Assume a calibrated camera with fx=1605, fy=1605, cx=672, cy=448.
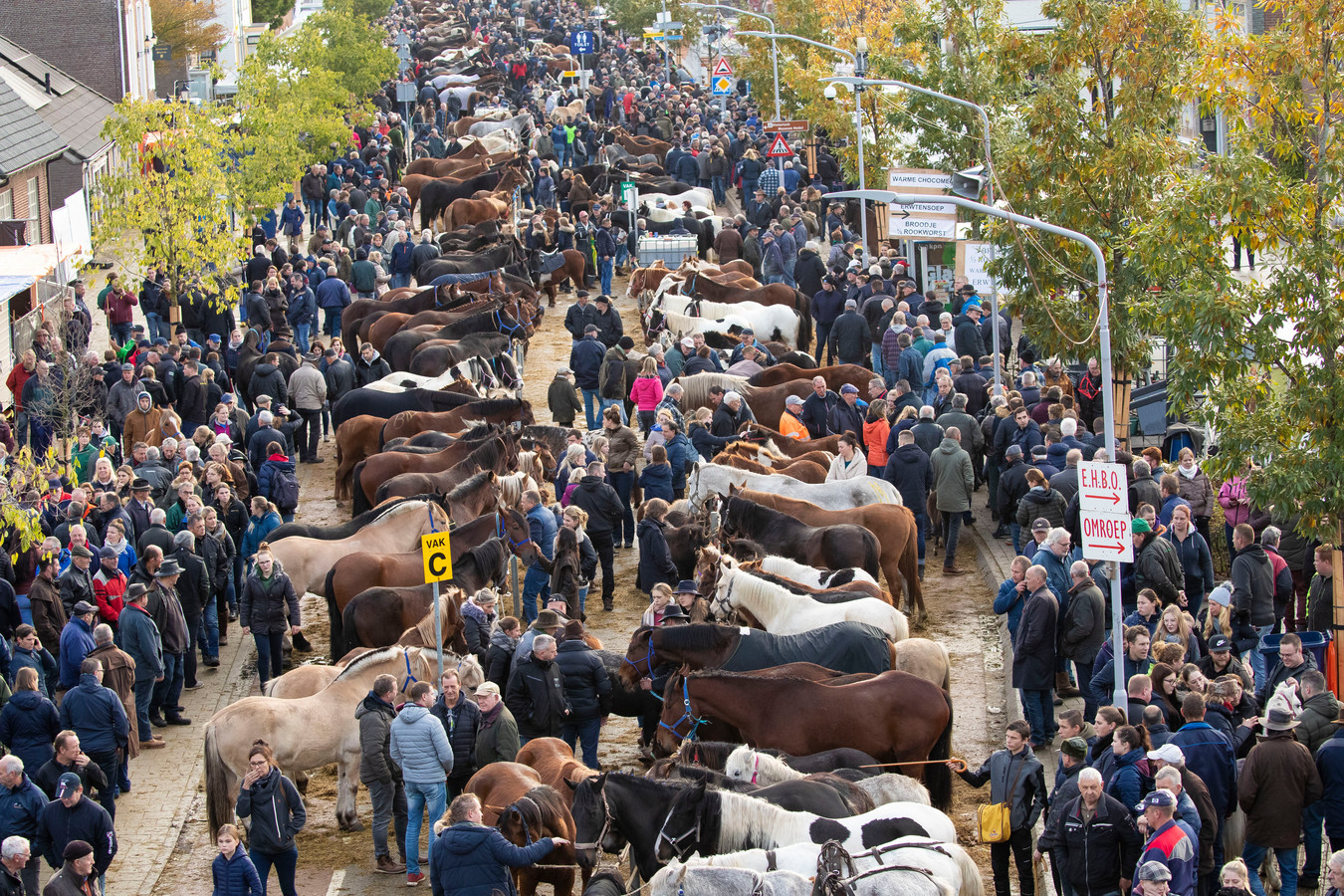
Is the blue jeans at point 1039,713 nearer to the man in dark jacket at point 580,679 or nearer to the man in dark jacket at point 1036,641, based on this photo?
the man in dark jacket at point 1036,641

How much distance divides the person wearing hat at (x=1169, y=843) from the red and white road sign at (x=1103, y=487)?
3.57 meters

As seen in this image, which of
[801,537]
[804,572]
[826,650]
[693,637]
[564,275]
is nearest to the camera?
[693,637]

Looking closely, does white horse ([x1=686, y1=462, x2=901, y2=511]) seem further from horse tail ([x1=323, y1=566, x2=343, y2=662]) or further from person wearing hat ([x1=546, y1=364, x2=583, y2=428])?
person wearing hat ([x1=546, y1=364, x2=583, y2=428])

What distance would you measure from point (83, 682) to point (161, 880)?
177 centimetres

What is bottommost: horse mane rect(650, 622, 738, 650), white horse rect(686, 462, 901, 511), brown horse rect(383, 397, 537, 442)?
horse mane rect(650, 622, 738, 650)

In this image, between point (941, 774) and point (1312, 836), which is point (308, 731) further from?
point (1312, 836)

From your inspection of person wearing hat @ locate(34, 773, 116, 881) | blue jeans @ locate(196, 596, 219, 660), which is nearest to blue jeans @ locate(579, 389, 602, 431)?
blue jeans @ locate(196, 596, 219, 660)

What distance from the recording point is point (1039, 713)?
1468 cm

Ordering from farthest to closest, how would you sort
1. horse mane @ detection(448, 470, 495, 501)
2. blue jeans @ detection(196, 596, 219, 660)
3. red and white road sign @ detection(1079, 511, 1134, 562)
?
horse mane @ detection(448, 470, 495, 501) < blue jeans @ detection(196, 596, 219, 660) < red and white road sign @ detection(1079, 511, 1134, 562)

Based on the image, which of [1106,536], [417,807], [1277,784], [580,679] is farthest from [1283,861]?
[417,807]

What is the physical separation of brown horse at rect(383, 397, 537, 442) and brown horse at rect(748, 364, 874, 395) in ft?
11.4

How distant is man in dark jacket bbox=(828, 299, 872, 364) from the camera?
25.9 meters

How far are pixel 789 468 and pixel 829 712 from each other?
712cm

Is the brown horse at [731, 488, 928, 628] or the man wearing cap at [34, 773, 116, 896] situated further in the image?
the brown horse at [731, 488, 928, 628]
